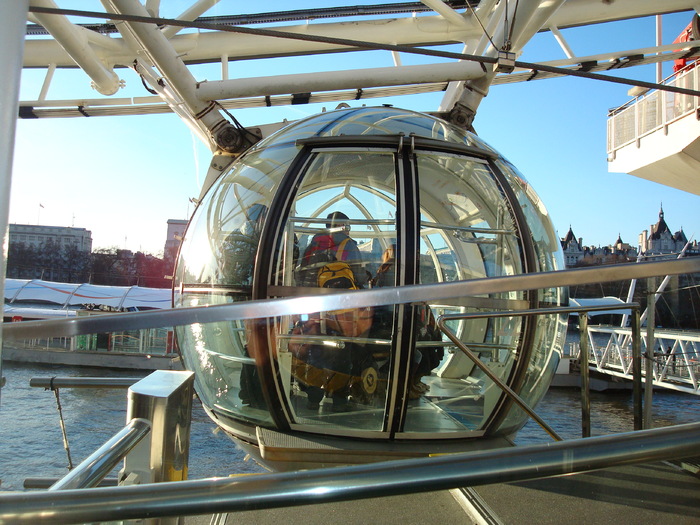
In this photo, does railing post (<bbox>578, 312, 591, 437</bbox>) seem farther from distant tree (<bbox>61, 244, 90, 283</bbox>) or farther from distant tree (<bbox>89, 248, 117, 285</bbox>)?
distant tree (<bbox>61, 244, 90, 283</bbox>)

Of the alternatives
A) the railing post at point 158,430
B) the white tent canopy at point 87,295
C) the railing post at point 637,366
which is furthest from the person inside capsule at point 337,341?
the white tent canopy at point 87,295

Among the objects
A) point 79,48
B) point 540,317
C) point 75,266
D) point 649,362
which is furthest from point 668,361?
point 75,266

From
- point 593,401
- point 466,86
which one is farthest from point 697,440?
point 593,401

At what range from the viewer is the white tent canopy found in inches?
1157

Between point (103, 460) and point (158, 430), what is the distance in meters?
0.44

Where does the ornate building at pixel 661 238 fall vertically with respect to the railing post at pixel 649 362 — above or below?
above

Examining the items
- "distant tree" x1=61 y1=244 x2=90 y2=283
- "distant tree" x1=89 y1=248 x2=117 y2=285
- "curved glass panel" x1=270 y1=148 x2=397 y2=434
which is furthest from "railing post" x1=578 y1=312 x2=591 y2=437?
"distant tree" x1=61 y1=244 x2=90 y2=283

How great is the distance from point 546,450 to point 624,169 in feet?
51.5

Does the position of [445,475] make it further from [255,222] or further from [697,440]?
[255,222]

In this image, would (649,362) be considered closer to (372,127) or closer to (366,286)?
(366,286)

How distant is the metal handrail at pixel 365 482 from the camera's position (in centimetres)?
117

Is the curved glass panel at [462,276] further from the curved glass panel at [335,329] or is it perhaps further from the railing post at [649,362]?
the railing post at [649,362]

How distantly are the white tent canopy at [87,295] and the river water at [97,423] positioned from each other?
5.49 meters

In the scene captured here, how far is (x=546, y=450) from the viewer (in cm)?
119
